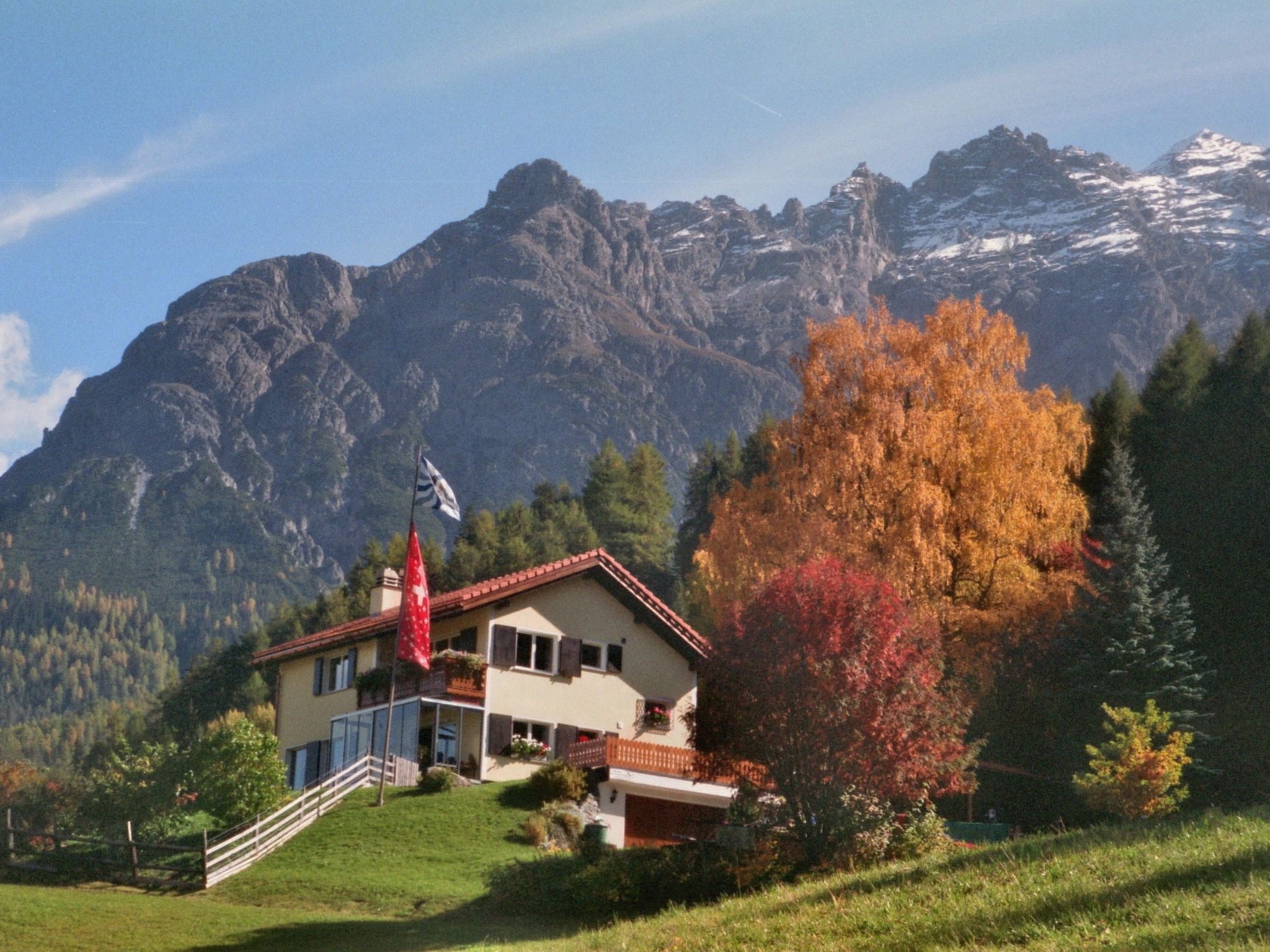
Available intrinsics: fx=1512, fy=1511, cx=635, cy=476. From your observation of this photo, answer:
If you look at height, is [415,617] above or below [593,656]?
above

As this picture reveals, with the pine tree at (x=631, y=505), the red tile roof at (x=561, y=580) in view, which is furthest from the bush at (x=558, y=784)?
the pine tree at (x=631, y=505)

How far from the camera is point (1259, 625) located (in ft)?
153

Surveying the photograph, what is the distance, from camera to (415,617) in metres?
42.5

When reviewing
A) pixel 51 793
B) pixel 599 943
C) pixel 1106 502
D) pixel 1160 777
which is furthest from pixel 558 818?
pixel 51 793

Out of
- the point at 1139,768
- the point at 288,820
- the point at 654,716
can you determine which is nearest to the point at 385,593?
the point at 654,716

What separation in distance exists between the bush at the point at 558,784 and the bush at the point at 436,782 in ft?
8.03

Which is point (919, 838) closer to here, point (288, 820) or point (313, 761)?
point (288, 820)

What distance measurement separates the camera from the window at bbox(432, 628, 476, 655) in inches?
1906

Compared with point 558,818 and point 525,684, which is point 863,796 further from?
point 525,684

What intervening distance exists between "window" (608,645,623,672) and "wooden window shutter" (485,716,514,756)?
4.13m

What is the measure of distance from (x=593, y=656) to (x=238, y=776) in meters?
13.4

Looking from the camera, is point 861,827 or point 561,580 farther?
point 561,580

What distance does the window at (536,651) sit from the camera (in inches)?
1925

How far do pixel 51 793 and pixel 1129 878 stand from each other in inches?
2675
